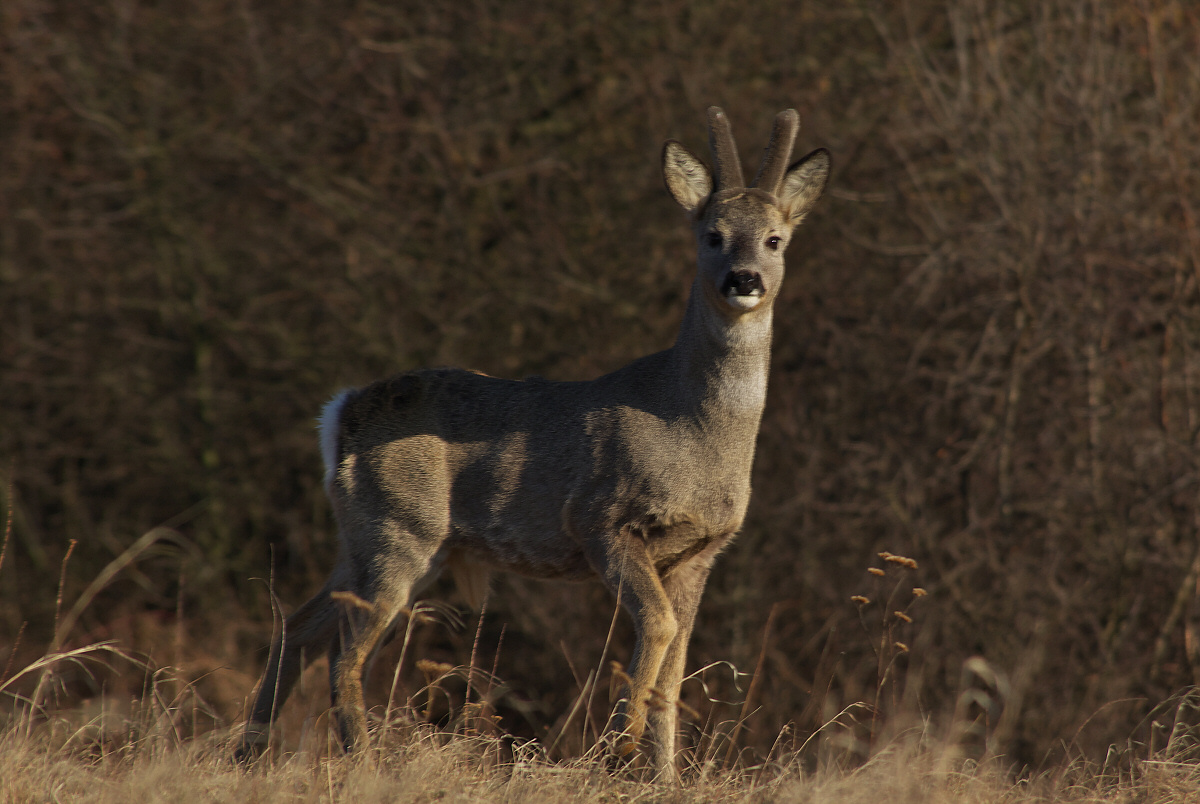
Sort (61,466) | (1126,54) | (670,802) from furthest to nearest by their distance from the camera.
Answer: (61,466) < (1126,54) < (670,802)

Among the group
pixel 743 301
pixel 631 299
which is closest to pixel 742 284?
pixel 743 301

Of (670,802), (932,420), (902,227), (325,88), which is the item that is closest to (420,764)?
(670,802)

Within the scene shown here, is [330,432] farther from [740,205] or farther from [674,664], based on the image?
[740,205]

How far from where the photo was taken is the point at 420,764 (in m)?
3.84

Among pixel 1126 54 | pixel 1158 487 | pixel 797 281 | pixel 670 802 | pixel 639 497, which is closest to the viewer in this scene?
pixel 670 802

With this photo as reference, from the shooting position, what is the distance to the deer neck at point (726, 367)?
4801 mm

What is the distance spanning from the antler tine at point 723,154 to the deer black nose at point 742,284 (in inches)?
25.8

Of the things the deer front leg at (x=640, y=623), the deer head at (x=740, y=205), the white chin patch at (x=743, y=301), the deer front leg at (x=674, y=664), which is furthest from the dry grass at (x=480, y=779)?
the deer head at (x=740, y=205)

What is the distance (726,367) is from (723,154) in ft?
3.12

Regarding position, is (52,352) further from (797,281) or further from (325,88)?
→ (797,281)

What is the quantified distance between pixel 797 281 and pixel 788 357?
2.14 feet

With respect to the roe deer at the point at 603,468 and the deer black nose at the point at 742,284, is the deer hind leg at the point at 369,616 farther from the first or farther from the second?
the deer black nose at the point at 742,284

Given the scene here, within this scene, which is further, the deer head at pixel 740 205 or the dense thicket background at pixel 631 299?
the dense thicket background at pixel 631 299

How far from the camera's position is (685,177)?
517 cm
